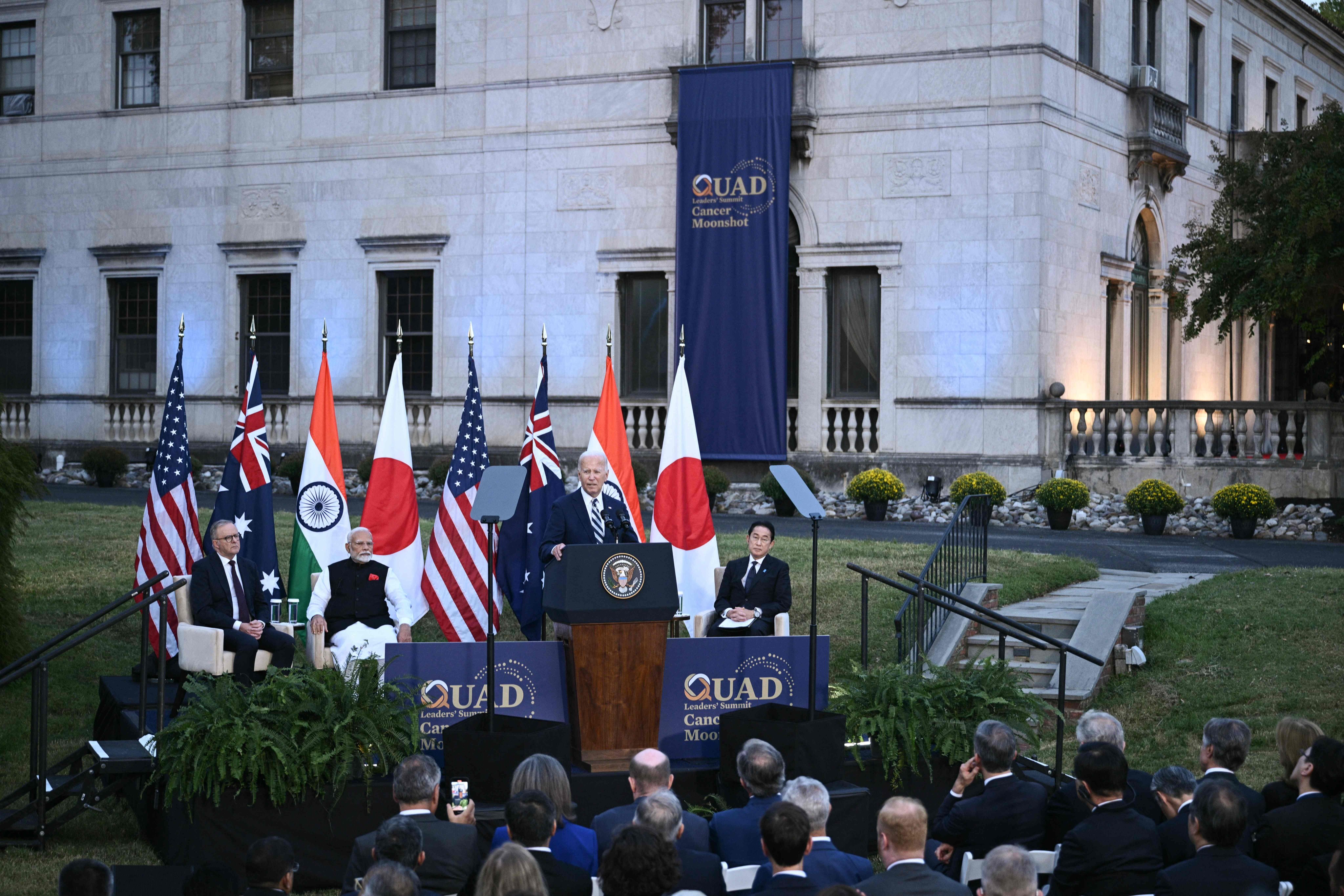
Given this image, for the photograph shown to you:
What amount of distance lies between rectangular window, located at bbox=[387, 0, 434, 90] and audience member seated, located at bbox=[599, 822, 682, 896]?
84.9 ft

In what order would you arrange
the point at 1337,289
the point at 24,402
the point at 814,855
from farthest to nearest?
the point at 24,402
the point at 1337,289
the point at 814,855

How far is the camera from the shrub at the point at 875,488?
79.3ft

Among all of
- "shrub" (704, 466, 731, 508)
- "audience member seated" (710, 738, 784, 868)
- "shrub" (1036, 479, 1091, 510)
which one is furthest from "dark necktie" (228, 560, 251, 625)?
"shrub" (1036, 479, 1091, 510)

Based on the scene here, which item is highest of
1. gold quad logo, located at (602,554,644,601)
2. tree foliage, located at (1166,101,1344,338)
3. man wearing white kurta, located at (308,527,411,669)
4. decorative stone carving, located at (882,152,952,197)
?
decorative stone carving, located at (882,152,952,197)

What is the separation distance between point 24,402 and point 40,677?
2587 cm

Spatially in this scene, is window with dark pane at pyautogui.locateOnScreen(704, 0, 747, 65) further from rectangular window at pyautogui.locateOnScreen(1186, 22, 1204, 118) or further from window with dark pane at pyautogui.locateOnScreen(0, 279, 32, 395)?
window with dark pane at pyautogui.locateOnScreen(0, 279, 32, 395)

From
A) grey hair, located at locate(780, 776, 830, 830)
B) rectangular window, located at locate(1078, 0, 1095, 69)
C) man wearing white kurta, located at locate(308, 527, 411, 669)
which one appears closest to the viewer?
grey hair, located at locate(780, 776, 830, 830)

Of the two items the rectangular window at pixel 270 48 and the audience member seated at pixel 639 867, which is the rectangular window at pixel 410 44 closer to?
the rectangular window at pixel 270 48

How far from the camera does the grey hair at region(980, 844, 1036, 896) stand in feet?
17.2

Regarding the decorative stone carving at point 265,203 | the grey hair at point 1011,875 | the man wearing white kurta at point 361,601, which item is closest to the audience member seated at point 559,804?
the grey hair at point 1011,875

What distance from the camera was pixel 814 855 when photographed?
19.9ft

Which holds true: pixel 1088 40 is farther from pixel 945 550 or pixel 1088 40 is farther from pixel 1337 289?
pixel 945 550

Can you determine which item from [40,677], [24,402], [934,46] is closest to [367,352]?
[24,402]

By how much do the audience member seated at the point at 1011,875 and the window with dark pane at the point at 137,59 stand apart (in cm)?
3017
